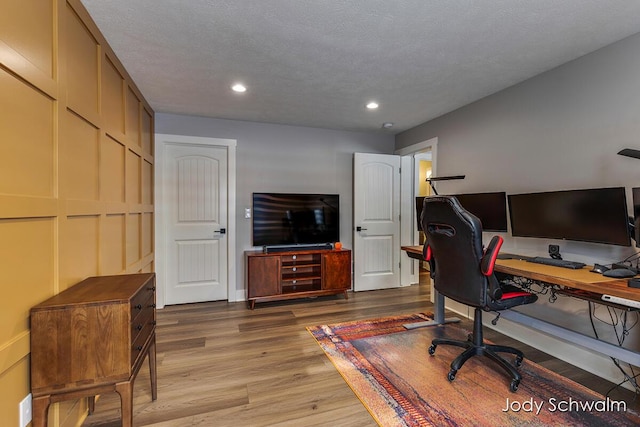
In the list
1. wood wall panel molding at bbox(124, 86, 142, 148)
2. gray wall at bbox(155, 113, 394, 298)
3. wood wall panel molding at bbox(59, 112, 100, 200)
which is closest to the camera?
wood wall panel molding at bbox(59, 112, 100, 200)

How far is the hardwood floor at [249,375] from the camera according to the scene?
68.6 inches

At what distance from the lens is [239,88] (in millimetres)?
2850

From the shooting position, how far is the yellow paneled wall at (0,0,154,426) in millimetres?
1108

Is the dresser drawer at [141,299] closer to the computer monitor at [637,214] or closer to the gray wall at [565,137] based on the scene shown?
the computer monitor at [637,214]

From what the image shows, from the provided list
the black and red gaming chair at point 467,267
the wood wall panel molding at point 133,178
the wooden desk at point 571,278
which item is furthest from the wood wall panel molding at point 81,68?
the wooden desk at point 571,278

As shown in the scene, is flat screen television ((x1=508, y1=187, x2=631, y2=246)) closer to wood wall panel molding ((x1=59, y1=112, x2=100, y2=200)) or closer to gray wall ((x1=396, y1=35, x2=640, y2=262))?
gray wall ((x1=396, y1=35, x2=640, y2=262))

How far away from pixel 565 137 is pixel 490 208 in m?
0.79

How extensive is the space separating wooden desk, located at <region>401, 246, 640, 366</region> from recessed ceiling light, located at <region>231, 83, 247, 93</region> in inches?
105

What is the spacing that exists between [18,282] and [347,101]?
294 cm

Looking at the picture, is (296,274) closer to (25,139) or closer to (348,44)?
(348,44)

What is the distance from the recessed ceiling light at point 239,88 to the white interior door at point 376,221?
1944 millimetres

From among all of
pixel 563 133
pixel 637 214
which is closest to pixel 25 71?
pixel 637 214

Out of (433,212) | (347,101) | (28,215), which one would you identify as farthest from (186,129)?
(433,212)

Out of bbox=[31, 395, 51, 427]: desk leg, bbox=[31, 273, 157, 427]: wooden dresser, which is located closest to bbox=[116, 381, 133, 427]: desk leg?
bbox=[31, 273, 157, 427]: wooden dresser
